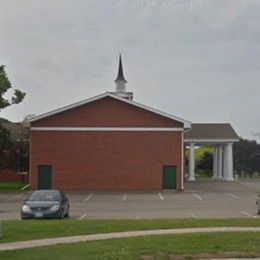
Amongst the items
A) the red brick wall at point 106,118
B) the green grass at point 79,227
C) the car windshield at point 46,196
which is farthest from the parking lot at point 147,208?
the red brick wall at point 106,118

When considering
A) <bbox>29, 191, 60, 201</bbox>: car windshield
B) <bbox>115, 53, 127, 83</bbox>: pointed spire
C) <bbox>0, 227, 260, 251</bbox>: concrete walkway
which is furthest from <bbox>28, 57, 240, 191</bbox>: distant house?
<bbox>0, 227, 260, 251</bbox>: concrete walkway

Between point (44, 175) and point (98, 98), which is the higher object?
point (98, 98)

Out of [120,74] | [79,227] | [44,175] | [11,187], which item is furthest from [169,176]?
[79,227]

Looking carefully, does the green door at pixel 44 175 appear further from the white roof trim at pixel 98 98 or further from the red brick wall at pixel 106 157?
the white roof trim at pixel 98 98

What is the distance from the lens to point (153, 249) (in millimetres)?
14414

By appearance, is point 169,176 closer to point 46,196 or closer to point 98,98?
point 98,98

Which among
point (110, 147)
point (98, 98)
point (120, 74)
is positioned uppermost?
point (120, 74)

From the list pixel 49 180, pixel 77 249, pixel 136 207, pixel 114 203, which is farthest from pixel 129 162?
pixel 77 249

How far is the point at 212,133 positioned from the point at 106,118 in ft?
85.7

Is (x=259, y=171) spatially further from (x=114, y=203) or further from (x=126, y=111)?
(x=114, y=203)

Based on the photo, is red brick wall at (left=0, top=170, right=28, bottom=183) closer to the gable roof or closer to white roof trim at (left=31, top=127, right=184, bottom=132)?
white roof trim at (left=31, top=127, right=184, bottom=132)

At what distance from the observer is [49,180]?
5262 cm

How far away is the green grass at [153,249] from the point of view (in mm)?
13602

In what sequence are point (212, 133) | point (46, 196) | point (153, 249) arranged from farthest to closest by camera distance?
point (212, 133) < point (46, 196) < point (153, 249)
